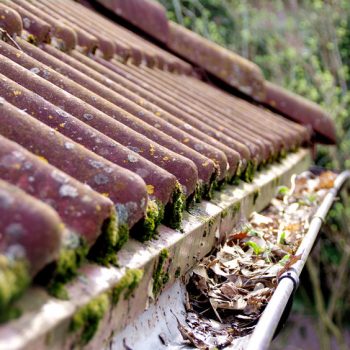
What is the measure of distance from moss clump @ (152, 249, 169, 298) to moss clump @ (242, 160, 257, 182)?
1.38 meters

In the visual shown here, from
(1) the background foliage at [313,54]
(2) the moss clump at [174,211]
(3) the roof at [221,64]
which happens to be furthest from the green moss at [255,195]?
(1) the background foliage at [313,54]

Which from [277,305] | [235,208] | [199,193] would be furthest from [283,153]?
[277,305]

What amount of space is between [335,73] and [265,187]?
840cm

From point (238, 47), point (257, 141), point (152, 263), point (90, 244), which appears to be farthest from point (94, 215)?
point (238, 47)

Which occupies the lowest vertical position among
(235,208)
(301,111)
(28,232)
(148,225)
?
(301,111)

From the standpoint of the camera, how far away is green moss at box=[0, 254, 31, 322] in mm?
971

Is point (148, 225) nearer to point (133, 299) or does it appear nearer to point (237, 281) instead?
point (133, 299)

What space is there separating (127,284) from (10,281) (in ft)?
1.39

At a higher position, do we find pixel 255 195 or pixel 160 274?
pixel 160 274

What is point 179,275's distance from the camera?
6.08 ft

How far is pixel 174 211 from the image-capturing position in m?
1.87

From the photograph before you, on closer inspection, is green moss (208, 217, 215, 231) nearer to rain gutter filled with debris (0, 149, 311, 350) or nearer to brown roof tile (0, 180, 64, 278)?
rain gutter filled with debris (0, 149, 311, 350)

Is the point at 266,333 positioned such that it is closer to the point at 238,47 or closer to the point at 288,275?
the point at 288,275

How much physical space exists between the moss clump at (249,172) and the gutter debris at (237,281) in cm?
18
